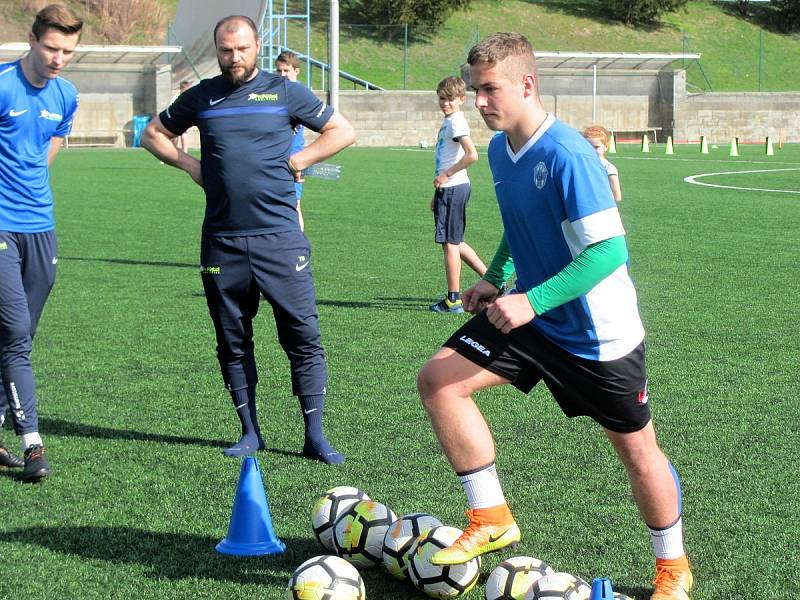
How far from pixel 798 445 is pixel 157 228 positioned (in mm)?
13199

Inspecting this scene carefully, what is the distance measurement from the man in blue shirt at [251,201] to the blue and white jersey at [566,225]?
1.96 m

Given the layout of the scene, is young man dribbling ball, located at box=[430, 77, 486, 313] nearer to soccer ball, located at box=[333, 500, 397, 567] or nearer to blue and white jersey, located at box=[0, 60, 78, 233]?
blue and white jersey, located at box=[0, 60, 78, 233]

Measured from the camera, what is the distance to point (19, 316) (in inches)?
222

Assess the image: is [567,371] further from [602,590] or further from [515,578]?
[602,590]

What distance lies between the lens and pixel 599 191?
12.3ft

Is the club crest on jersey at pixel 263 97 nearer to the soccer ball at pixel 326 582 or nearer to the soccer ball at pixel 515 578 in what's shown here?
the soccer ball at pixel 326 582

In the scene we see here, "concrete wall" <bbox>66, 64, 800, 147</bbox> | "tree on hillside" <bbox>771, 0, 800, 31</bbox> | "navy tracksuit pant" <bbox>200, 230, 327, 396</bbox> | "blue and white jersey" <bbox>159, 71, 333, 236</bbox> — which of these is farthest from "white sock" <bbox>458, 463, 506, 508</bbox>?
"tree on hillside" <bbox>771, 0, 800, 31</bbox>

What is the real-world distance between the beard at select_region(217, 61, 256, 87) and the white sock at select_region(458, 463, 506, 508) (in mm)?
2462

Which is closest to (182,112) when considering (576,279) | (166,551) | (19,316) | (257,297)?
(257,297)

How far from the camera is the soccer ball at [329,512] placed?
4.46 metres

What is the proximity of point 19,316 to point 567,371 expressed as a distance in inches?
117

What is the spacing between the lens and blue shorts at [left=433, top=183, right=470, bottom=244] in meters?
10.3

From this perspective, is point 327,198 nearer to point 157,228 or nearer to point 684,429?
point 157,228

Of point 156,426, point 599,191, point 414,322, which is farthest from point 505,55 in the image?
point 414,322
